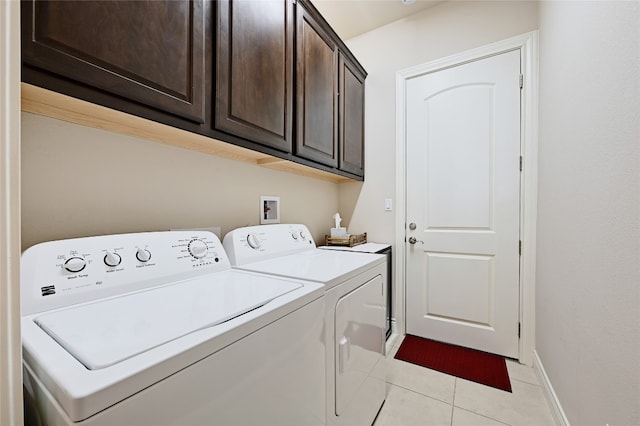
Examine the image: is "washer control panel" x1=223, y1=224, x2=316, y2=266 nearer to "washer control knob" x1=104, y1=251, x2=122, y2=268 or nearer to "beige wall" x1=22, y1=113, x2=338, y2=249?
"beige wall" x1=22, y1=113, x2=338, y2=249

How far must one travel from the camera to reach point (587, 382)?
1.10 metres

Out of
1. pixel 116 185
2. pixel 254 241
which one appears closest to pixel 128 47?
pixel 116 185

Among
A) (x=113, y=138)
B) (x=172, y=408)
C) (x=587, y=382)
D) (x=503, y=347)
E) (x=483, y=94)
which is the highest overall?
(x=483, y=94)

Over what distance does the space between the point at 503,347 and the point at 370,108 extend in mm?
2298

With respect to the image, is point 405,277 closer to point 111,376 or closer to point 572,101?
point 572,101

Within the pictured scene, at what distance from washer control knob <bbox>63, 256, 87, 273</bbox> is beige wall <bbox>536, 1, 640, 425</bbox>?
1622mm

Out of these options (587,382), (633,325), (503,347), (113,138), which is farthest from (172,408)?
(503,347)

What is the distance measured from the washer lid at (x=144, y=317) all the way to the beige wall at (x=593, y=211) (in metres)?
1.08

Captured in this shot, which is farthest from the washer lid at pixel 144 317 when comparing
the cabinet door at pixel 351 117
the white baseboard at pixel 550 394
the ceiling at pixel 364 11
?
the ceiling at pixel 364 11

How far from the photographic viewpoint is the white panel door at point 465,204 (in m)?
2.03

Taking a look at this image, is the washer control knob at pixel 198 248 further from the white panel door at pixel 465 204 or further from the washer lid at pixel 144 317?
the white panel door at pixel 465 204

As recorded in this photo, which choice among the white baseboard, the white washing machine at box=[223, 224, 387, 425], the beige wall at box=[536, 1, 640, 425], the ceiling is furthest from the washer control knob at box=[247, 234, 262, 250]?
the ceiling

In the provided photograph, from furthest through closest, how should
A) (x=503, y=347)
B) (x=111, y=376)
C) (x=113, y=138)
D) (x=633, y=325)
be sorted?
(x=503, y=347), (x=113, y=138), (x=633, y=325), (x=111, y=376)

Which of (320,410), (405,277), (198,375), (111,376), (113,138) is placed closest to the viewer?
(111,376)
